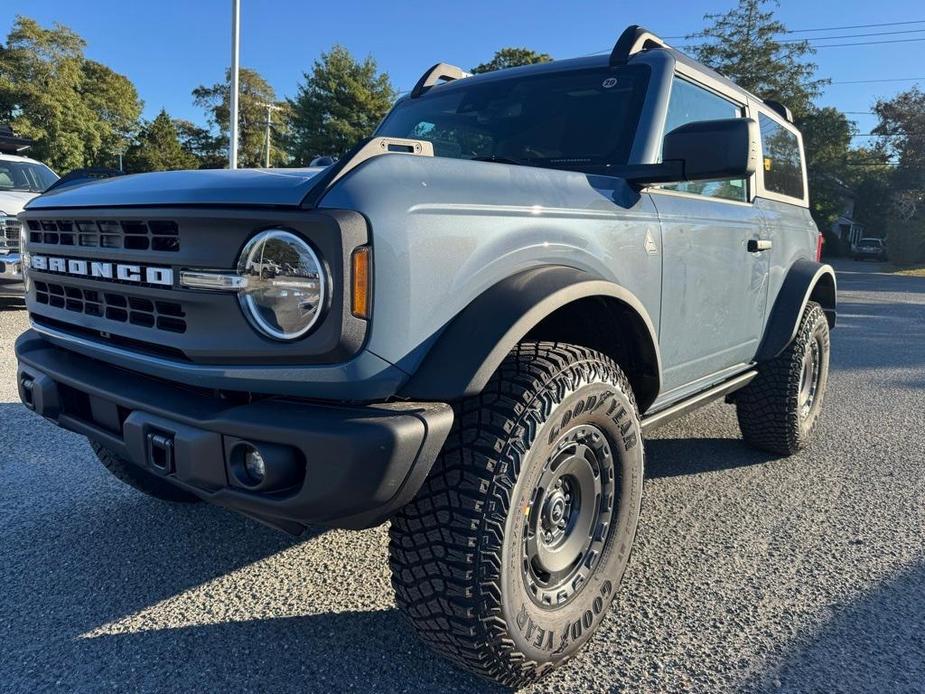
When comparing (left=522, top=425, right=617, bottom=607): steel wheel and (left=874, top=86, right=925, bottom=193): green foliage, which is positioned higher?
(left=874, top=86, right=925, bottom=193): green foliage

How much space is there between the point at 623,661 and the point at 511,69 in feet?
8.33

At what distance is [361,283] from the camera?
1.57 metres

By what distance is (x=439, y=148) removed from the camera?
3059 mm

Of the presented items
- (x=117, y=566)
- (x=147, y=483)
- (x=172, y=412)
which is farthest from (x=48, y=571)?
(x=172, y=412)

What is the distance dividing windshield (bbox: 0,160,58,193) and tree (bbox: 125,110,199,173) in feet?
119

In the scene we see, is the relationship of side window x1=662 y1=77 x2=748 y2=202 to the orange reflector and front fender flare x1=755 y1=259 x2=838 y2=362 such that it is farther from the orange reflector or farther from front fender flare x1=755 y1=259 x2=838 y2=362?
the orange reflector

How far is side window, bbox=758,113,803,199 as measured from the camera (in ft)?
12.7

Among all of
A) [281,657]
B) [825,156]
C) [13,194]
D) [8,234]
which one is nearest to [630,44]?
[281,657]

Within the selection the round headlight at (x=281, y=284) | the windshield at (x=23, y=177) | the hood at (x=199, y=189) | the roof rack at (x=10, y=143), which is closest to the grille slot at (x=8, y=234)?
the windshield at (x=23, y=177)

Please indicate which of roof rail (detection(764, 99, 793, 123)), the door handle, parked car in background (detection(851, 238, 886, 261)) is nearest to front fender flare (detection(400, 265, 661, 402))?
the door handle

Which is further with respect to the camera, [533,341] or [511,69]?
[511,69]

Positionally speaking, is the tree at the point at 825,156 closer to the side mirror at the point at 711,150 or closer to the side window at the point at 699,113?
the side window at the point at 699,113

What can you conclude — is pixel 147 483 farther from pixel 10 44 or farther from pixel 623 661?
pixel 10 44

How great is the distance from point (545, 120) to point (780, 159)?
2081 mm
